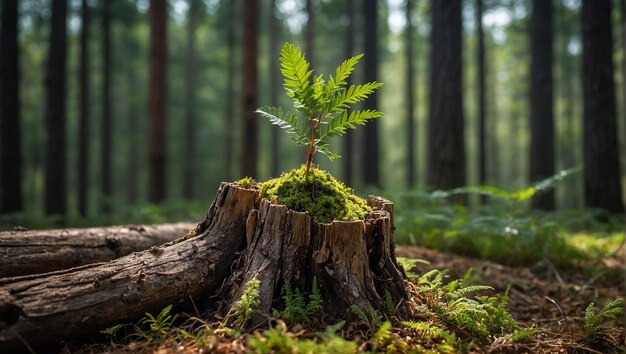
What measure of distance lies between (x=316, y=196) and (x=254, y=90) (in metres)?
8.02

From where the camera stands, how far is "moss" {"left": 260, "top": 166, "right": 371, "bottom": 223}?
3.21 m

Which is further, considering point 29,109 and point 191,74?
point 29,109

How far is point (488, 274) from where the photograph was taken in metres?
5.13

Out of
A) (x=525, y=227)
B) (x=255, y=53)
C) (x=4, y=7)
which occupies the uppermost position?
(x=4, y=7)

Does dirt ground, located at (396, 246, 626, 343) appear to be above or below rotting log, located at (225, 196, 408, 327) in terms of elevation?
below

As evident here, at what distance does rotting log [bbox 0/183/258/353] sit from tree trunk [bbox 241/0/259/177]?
7391mm

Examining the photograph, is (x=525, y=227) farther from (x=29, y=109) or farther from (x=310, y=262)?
(x=29, y=109)

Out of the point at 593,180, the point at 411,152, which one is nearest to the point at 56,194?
the point at 593,180

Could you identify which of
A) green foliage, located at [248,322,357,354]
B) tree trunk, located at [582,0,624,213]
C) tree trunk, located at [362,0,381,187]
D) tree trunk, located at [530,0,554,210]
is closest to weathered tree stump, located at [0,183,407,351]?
green foliage, located at [248,322,357,354]

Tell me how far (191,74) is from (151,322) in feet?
76.9

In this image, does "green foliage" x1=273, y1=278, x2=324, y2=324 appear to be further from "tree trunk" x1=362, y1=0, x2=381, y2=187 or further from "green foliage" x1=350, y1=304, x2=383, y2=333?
"tree trunk" x1=362, y1=0, x2=381, y2=187

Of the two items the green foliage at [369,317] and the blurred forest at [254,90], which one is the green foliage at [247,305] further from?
the blurred forest at [254,90]

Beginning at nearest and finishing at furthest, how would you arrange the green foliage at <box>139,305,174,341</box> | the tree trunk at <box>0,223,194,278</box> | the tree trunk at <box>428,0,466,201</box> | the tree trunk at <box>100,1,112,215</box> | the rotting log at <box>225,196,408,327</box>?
the green foliage at <box>139,305,174,341</box> < the rotting log at <box>225,196,408,327</box> < the tree trunk at <box>0,223,194,278</box> < the tree trunk at <box>428,0,466,201</box> < the tree trunk at <box>100,1,112,215</box>

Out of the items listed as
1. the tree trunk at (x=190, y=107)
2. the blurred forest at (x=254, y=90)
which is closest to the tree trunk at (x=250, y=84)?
the blurred forest at (x=254, y=90)
